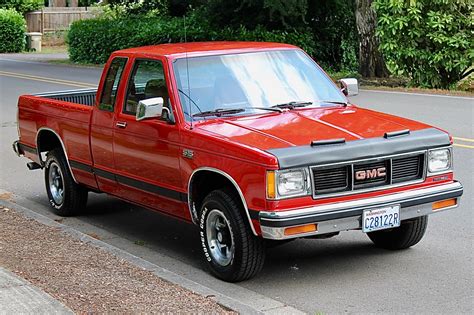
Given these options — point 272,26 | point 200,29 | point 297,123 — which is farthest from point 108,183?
point 200,29

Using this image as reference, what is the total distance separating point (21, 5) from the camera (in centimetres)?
6088

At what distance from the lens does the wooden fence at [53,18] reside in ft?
202

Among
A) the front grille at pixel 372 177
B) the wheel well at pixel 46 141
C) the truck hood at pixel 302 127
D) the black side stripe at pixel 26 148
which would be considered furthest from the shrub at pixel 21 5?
the front grille at pixel 372 177

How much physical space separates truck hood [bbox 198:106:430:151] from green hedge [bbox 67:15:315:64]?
76.2ft

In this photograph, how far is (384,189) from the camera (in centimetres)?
689

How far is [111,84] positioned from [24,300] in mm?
3156

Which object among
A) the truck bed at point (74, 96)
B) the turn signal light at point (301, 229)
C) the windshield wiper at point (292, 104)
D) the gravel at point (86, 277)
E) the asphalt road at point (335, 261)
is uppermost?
the windshield wiper at point (292, 104)

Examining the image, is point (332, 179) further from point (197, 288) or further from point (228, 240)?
point (197, 288)

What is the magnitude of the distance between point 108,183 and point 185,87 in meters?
1.49

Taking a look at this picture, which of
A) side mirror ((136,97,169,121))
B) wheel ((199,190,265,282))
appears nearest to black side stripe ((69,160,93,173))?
side mirror ((136,97,169,121))

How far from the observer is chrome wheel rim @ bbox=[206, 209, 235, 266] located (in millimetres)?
7080

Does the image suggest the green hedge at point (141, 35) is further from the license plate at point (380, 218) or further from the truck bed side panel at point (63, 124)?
the license plate at point (380, 218)

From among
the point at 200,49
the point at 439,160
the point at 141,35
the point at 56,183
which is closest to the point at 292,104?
the point at 200,49

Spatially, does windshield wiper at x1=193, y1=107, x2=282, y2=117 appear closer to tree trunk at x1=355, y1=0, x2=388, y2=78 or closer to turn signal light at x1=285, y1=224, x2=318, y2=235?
turn signal light at x1=285, y1=224, x2=318, y2=235
